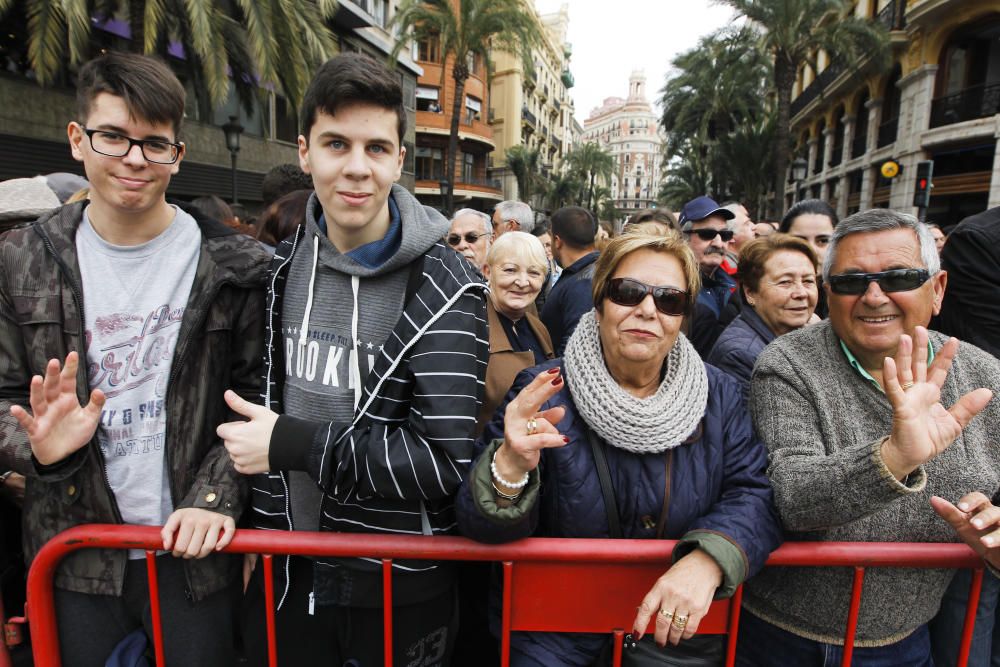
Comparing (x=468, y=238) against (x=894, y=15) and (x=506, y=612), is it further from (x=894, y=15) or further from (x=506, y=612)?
(x=894, y=15)

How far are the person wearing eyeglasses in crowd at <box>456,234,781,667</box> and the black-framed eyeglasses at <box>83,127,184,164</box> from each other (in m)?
1.30

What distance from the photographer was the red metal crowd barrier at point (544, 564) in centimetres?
158

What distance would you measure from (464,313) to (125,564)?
1.27 meters

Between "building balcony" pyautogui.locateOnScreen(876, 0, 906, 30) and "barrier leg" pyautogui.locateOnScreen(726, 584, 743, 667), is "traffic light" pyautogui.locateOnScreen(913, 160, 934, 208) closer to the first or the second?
"building balcony" pyautogui.locateOnScreen(876, 0, 906, 30)

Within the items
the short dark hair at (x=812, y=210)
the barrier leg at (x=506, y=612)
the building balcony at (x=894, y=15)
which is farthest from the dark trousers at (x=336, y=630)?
the building balcony at (x=894, y=15)

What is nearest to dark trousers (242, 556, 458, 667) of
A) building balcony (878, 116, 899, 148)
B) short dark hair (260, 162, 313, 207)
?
short dark hair (260, 162, 313, 207)

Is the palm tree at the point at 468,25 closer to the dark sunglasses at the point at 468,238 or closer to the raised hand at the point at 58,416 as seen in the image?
the dark sunglasses at the point at 468,238

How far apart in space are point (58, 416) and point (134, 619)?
71 cm

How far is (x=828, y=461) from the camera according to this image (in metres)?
1.52

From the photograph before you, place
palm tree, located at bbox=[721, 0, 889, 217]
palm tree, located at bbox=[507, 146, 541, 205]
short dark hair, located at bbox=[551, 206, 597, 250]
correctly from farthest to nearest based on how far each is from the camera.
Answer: palm tree, located at bbox=[507, 146, 541, 205], palm tree, located at bbox=[721, 0, 889, 217], short dark hair, located at bbox=[551, 206, 597, 250]

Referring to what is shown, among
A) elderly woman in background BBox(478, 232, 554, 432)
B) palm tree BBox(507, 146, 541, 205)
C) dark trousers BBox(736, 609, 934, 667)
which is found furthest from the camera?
palm tree BBox(507, 146, 541, 205)

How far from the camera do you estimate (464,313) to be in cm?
159

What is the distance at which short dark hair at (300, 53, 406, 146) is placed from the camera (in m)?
1.53

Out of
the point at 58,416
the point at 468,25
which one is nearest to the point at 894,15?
the point at 468,25
